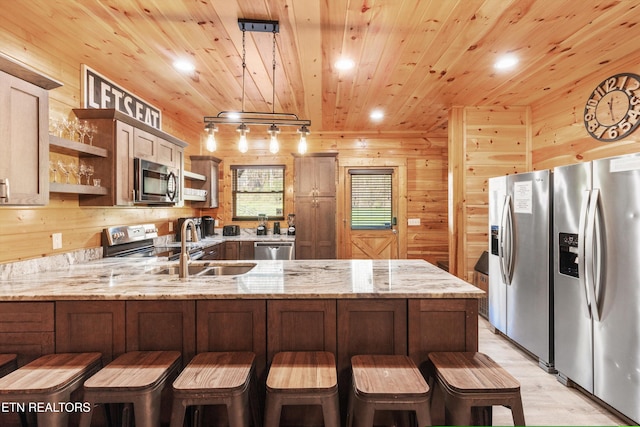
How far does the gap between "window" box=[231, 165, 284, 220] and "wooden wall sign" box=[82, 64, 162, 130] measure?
1853 mm

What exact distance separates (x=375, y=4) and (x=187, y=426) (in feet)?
8.54

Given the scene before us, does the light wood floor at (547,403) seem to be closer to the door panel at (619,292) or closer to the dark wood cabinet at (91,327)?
the door panel at (619,292)

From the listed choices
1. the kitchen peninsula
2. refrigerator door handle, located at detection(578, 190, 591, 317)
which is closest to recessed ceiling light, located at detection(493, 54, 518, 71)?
refrigerator door handle, located at detection(578, 190, 591, 317)

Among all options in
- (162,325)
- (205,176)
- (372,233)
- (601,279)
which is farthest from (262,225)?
(601,279)

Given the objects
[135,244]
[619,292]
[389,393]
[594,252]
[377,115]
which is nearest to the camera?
[389,393]

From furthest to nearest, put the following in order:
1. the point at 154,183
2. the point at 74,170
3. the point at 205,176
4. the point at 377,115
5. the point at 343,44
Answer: the point at 205,176, the point at 377,115, the point at 154,183, the point at 74,170, the point at 343,44

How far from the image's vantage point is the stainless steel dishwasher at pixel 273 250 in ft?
15.6

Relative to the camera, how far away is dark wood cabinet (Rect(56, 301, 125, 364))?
1.71m

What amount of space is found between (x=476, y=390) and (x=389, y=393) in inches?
13.9

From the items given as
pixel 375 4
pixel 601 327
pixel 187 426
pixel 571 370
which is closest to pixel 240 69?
pixel 375 4

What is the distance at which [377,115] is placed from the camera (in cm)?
445

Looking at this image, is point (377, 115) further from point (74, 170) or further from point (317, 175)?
point (74, 170)

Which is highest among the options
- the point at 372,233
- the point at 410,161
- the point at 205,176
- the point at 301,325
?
the point at 410,161

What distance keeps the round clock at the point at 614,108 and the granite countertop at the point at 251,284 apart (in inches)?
84.2
